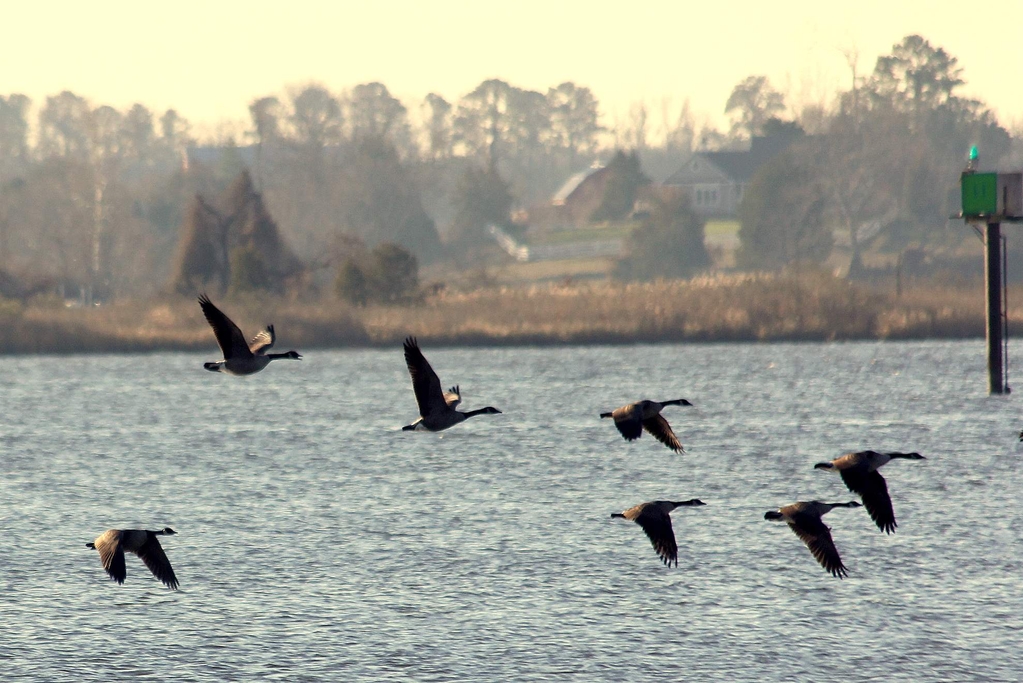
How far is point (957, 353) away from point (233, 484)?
164 feet

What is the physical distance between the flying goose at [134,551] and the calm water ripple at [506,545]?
5.06 m

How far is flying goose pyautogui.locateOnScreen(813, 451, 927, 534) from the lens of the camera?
15125mm

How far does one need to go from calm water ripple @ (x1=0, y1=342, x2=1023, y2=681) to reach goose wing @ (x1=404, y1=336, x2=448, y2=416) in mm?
5245

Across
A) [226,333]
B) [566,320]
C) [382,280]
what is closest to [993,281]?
[566,320]

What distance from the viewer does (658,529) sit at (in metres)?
15.8

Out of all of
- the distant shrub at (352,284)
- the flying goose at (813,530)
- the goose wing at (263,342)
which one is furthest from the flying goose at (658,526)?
the distant shrub at (352,284)

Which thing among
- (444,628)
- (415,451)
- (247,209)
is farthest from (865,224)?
(444,628)

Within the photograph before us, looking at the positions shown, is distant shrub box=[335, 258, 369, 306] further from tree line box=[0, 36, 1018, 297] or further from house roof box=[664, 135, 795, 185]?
house roof box=[664, 135, 795, 185]

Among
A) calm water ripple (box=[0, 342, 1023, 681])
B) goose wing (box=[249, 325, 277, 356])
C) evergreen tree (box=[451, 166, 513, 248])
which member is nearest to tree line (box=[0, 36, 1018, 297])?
evergreen tree (box=[451, 166, 513, 248])

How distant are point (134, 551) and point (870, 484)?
7.79 m

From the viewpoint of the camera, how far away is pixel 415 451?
4788 centimetres

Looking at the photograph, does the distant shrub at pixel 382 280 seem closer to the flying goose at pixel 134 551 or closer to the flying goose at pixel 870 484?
the flying goose at pixel 134 551

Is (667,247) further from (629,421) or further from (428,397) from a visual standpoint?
(629,421)

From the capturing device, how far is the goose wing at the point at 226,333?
669 inches
